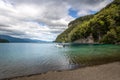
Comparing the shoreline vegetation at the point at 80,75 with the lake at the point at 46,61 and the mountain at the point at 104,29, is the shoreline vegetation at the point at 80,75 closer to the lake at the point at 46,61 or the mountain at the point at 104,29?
the lake at the point at 46,61

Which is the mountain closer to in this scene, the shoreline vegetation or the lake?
the lake

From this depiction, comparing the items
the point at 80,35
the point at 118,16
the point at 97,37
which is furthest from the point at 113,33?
the point at 80,35

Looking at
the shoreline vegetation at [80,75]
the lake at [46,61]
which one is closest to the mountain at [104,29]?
the lake at [46,61]

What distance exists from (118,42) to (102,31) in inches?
1126

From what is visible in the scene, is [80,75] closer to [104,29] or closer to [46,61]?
[46,61]

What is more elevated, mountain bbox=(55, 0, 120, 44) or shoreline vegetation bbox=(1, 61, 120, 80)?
mountain bbox=(55, 0, 120, 44)

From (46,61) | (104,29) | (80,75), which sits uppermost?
(104,29)

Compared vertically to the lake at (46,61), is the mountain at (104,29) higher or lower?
higher

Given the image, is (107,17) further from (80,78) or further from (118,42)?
(80,78)

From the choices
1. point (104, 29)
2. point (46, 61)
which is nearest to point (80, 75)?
point (46, 61)

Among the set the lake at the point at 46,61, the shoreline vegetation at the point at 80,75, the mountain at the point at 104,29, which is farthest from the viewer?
the mountain at the point at 104,29

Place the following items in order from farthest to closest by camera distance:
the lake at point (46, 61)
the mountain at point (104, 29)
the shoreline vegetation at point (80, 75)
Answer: the mountain at point (104, 29), the lake at point (46, 61), the shoreline vegetation at point (80, 75)

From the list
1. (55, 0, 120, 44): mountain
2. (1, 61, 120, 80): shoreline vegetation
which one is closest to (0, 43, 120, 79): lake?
(1, 61, 120, 80): shoreline vegetation

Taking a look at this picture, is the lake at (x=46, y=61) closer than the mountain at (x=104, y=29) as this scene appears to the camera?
Yes
